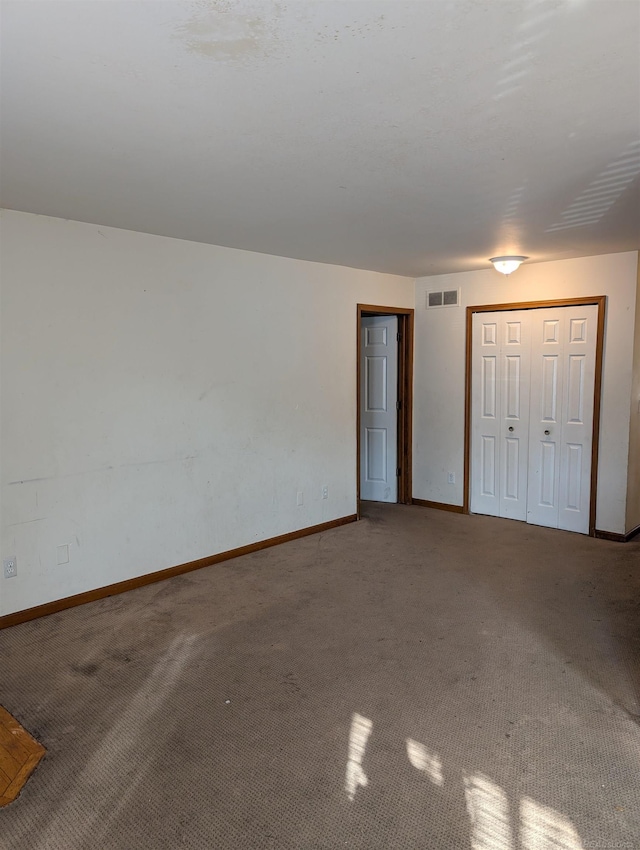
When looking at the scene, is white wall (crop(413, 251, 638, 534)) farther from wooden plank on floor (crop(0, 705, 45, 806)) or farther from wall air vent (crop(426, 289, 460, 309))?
wooden plank on floor (crop(0, 705, 45, 806))

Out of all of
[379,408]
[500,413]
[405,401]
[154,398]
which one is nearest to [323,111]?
[154,398]

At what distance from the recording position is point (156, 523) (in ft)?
12.8

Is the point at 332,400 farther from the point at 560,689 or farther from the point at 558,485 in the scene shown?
the point at 560,689

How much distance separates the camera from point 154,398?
382 centimetres

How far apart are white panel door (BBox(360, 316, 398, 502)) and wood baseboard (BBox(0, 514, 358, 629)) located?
114cm

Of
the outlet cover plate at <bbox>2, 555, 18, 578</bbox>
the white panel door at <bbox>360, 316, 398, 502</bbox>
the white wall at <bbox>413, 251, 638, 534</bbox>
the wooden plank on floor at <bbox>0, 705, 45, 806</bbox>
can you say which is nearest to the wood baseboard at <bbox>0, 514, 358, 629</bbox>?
the outlet cover plate at <bbox>2, 555, 18, 578</bbox>

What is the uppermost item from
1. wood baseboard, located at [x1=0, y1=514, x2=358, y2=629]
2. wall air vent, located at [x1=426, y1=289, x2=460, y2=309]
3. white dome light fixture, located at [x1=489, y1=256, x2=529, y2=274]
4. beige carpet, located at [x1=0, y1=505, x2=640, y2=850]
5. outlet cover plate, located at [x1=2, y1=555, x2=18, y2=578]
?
white dome light fixture, located at [x1=489, y1=256, x2=529, y2=274]

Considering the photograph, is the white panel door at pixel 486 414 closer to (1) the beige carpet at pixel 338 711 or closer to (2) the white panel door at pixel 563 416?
(2) the white panel door at pixel 563 416

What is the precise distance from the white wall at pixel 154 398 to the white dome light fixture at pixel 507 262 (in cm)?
125

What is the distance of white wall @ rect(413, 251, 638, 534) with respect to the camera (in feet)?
14.9

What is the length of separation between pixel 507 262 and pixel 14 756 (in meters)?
4.43

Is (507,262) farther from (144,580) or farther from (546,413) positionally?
(144,580)

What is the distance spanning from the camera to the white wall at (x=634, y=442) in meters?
4.52

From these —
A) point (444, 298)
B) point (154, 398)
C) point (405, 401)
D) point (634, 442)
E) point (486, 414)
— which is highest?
point (444, 298)
